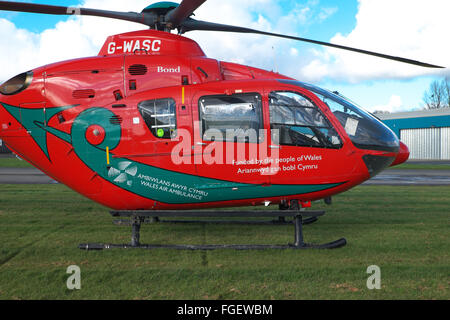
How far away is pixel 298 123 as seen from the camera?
6012 millimetres

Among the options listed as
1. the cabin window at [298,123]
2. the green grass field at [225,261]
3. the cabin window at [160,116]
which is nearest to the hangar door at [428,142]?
the green grass field at [225,261]

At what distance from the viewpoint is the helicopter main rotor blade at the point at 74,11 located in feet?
20.0

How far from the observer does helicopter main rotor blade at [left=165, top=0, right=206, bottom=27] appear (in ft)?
19.4

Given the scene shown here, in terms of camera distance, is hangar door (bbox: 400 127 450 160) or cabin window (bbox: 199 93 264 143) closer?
cabin window (bbox: 199 93 264 143)

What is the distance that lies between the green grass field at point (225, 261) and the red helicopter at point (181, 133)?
1.01 metres

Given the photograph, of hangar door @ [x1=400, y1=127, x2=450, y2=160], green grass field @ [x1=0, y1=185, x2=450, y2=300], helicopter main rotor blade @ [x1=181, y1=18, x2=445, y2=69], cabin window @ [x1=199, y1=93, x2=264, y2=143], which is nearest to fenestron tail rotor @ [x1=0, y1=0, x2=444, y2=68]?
helicopter main rotor blade @ [x1=181, y1=18, x2=445, y2=69]

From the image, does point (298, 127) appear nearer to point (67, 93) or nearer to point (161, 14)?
point (161, 14)

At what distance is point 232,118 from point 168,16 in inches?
100

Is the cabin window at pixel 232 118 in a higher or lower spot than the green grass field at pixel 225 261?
higher

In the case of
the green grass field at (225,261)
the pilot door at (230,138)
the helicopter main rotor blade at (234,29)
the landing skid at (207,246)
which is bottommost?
the green grass field at (225,261)

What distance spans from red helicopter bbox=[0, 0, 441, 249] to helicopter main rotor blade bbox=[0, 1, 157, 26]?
1.2 inches

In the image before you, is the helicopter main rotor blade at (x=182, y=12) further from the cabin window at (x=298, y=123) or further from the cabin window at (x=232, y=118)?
the cabin window at (x=298, y=123)

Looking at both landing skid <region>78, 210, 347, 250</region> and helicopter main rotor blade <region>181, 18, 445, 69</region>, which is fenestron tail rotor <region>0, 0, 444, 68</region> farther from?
landing skid <region>78, 210, 347, 250</region>

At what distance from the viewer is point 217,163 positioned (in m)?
6.03
